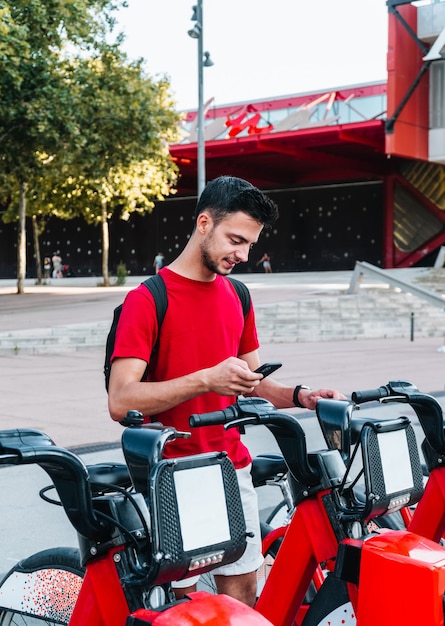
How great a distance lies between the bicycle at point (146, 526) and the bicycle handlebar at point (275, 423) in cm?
16

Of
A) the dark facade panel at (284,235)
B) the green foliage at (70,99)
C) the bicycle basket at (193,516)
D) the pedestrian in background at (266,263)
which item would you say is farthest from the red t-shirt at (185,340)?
the pedestrian in background at (266,263)

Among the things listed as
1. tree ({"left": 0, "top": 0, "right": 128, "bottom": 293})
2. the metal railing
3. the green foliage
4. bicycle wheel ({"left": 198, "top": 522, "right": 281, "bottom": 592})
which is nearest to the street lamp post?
the green foliage

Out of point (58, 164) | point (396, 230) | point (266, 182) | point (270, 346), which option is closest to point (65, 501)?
point (270, 346)

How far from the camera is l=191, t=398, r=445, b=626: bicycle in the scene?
7.73ft

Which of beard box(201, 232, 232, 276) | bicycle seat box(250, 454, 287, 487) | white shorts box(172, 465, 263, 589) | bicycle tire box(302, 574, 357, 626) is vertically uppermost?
beard box(201, 232, 232, 276)

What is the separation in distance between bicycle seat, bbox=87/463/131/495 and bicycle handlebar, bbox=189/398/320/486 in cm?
31

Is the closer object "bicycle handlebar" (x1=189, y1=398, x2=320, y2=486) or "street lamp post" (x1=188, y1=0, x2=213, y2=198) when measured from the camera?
"bicycle handlebar" (x1=189, y1=398, x2=320, y2=486)

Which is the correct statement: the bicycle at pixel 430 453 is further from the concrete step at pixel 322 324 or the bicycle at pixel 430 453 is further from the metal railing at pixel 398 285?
the metal railing at pixel 398 285

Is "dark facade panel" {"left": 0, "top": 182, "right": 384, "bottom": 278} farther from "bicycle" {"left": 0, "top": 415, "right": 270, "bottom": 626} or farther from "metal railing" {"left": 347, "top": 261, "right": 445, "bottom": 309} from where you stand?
"bicycle" {"left": 0, "top": 415, "right": 270, "bottom": 626}

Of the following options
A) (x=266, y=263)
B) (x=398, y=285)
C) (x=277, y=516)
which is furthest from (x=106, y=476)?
(x=266, y=263)

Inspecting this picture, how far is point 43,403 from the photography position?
10914mm

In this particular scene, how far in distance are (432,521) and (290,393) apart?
2.11ft

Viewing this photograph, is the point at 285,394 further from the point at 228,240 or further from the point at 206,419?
the point at 206,419

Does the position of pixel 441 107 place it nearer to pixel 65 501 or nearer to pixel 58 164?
pixel 58 164
